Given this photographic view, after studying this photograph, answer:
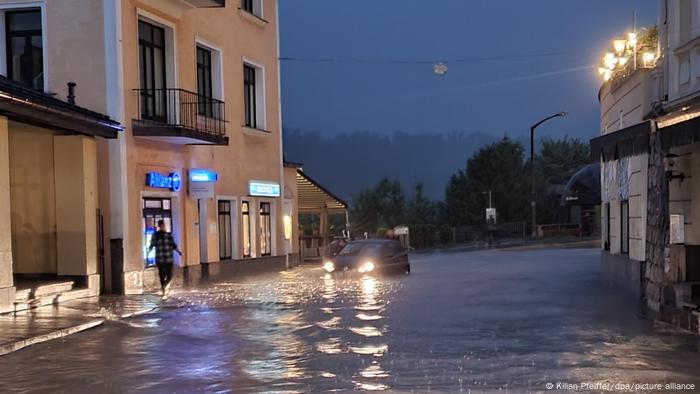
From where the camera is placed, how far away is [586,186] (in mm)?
33375

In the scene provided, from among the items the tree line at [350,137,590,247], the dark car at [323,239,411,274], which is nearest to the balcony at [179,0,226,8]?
the dark car at [323,239,411,274]

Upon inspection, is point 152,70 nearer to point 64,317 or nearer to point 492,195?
point 64,317

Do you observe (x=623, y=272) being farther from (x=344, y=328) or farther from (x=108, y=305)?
(x=108, y=305)

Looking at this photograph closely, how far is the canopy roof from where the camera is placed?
32.9 m

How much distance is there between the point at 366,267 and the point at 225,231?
15.5 ft

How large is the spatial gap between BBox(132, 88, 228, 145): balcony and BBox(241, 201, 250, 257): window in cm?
348

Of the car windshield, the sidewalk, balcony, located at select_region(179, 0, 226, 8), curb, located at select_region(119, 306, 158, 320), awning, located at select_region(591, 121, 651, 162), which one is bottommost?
curb, located at select_region(119, 306, 158, 320)

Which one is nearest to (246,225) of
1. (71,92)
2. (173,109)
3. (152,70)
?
(173,109)

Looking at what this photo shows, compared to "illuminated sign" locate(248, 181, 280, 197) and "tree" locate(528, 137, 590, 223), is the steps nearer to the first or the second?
"illuminated sign" locate(248, 181, 280, 197)

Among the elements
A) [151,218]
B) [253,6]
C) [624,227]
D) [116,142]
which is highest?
[253,6]

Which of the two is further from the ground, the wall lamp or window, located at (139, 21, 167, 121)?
window, located at (139, 21, 167, 121)

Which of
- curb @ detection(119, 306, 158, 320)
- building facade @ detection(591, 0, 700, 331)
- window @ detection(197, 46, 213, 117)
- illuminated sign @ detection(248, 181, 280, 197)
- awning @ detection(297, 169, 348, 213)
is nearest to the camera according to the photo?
building facade @ detection(591, 0, 700, 331)

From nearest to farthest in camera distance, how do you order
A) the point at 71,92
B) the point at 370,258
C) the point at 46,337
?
the point at 46,337 → the point at 71,92 → the point at 370,258

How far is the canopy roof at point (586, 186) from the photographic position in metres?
32.9
